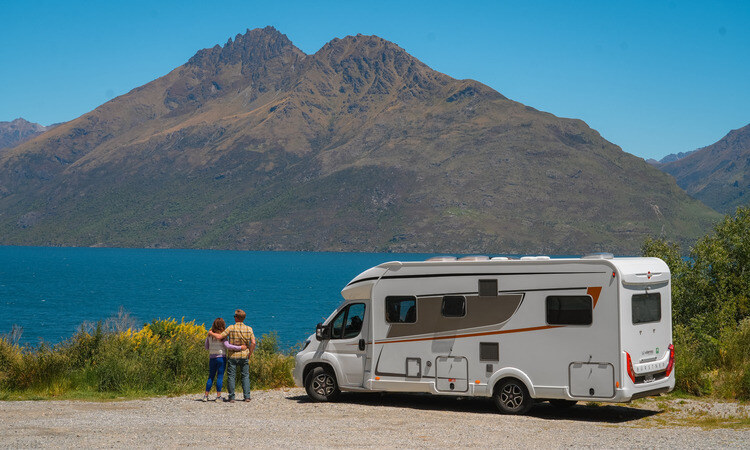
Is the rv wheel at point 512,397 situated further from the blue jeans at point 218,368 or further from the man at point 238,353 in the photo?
the blue jeans at point 218,368

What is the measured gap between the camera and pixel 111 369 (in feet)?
58.3

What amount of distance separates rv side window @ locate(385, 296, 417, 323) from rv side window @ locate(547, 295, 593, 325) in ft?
8.77

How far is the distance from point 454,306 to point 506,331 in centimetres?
111

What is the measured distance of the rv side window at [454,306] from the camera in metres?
15.2

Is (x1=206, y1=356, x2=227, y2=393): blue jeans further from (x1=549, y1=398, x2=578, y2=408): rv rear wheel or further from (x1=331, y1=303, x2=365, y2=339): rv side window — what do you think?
(x1=549, y1=398, x2=578, y2=408): rv rear wheel

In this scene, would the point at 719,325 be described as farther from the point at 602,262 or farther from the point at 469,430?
the point at 469,430

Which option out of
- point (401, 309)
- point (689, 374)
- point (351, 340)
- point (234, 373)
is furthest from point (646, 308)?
point (234, 373)

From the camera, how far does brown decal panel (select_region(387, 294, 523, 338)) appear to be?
48.6 feet

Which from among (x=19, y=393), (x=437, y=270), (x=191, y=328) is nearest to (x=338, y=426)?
(x=437, y=270)

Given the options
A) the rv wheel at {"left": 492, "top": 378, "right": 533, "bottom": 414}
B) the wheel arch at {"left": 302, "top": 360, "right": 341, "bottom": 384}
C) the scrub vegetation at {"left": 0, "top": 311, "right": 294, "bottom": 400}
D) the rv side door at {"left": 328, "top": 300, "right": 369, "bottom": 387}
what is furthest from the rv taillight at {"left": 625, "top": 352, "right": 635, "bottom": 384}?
the scrub vegetation at {"left": 0, "top": 311, "right": 294, "bottom": 400}

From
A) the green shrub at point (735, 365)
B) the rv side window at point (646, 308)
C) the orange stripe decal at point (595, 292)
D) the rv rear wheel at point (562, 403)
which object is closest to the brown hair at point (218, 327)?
the rv rear wheel at point (562, 403)

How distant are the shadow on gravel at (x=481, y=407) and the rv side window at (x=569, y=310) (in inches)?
70.4

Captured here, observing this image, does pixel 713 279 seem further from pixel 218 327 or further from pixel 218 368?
pixel 218 327

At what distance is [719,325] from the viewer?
23.2 m
